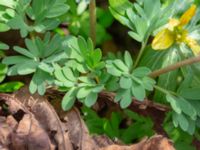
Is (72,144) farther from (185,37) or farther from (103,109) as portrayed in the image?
(185,37)

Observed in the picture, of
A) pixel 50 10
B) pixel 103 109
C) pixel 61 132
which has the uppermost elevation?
pixel 50 10

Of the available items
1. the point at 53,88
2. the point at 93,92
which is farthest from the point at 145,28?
the point at 53,88

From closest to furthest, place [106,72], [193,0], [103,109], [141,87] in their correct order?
[141,87] < [106,72] < [193,0] < [103,109]

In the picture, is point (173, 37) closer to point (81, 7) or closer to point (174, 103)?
point (174, 103)

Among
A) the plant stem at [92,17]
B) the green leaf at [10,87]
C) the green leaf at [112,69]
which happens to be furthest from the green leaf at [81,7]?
the green leaf at [112,69]

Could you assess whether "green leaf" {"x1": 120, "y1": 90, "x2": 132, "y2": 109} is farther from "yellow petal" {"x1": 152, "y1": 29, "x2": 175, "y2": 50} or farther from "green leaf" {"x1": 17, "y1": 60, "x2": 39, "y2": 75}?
"green leaf" {"x1": 17, "y1": 60, "x2": 39, "y2": 75}

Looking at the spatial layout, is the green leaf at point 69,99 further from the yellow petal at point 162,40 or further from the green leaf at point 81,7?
the green leaf at point 81,7

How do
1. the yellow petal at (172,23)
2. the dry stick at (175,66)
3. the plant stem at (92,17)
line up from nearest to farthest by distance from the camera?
the dry stick at (175,66)
the yellow petal at (172,23)
the plant stem at (92,17)
